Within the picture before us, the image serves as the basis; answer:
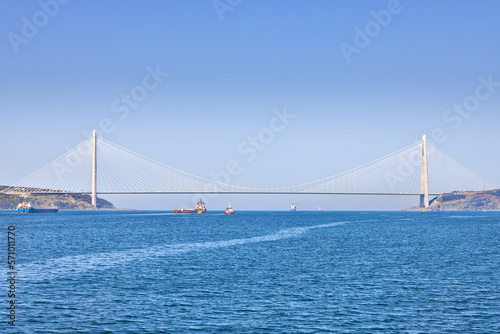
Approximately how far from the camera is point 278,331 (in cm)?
2225

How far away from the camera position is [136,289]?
31.3m

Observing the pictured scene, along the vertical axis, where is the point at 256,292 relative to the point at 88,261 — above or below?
below

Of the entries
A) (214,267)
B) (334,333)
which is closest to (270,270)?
(214,267)

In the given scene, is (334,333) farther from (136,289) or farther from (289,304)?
(136,289)

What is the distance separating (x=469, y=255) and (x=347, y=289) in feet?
77.7

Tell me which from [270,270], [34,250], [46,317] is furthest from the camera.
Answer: [34,250]

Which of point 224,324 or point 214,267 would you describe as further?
point 214,267

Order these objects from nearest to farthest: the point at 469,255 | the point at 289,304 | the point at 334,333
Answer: the point at 334,333, the point at 289,304, the point at 469,255

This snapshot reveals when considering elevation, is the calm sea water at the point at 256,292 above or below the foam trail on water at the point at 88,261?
below

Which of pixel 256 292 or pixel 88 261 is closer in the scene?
pixel 256 292

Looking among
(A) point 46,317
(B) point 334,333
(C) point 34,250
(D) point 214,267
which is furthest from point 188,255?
(B) point 334,333

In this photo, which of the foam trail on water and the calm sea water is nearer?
the calm sea water

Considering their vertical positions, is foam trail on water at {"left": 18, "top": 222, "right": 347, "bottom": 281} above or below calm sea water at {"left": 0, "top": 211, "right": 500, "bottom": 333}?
above

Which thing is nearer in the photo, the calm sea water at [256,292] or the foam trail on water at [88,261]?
the calm sea water at [256,292]
